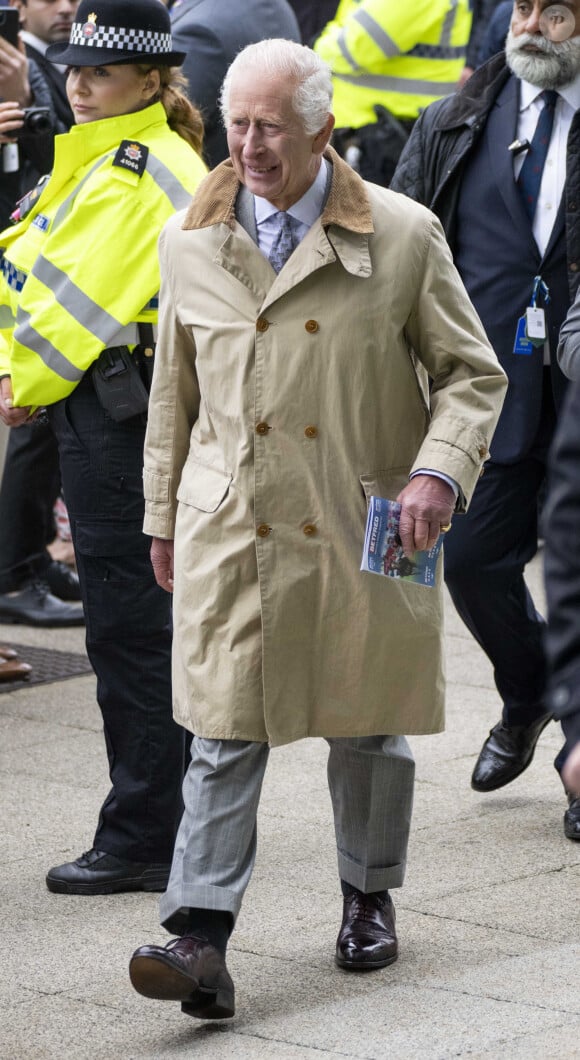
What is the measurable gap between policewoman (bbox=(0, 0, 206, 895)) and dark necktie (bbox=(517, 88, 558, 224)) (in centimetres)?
91

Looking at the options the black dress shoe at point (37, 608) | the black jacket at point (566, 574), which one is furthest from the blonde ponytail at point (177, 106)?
the black dress shoe at point (37, 608)

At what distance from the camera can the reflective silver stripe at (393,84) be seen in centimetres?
792

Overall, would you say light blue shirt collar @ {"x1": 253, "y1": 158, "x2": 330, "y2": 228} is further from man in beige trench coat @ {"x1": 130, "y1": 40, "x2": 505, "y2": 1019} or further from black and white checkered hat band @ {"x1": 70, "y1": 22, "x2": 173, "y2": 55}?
black and white checkered hat band @ {"x1": 70, "y1": 22, "x2": 173, "y2": 55}

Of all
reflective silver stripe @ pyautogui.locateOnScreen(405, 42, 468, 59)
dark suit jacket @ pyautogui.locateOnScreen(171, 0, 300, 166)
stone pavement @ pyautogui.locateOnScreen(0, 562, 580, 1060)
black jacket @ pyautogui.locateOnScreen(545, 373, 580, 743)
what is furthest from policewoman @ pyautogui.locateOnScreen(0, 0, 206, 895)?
reflective silver stripe @ pyautogui.locateOnScreen(405, 42, 468, 59)

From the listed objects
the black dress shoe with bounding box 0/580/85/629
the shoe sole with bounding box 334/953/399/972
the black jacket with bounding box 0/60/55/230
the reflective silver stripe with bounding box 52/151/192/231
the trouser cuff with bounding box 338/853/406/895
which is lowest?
the black dress shoe with bounding box 0/580/85/629

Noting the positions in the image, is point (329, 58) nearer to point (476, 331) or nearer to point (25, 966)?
point (476, 331)

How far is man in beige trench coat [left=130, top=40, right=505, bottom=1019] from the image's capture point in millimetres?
3719

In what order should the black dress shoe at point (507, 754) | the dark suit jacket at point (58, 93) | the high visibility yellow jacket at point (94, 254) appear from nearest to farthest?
the high visibility yellow jacket at point (94, 254)
the black dress shoe at point (507, 754)
the dark suit jacket at point (58, 93)

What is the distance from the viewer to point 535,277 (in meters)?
4.94

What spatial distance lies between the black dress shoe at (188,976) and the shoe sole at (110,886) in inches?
35.3

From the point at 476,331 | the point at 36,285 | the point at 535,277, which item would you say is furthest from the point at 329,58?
the point at 476,331

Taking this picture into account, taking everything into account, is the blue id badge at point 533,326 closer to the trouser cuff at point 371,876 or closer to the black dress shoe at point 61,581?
the trouser cuff at point 371,876

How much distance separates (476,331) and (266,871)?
1553 mm

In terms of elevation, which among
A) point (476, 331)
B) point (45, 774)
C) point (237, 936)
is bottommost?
point (45, 774)
